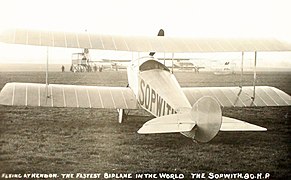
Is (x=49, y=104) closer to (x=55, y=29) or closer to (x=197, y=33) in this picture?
(x=55, y=29)

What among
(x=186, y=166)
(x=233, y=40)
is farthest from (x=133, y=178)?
(x=233, y=40)

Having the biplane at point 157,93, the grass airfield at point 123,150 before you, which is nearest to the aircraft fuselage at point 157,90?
the biplane at point 157,93

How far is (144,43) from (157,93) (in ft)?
1.74

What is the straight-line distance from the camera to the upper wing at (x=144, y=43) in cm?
295

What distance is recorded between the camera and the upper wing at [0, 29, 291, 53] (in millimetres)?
2951

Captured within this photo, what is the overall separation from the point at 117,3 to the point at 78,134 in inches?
51.9

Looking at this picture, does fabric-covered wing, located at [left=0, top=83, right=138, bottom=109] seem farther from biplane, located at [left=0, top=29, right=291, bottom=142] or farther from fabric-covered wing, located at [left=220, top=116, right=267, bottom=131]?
Result: fabric-covered wing, located at [left=220, top=116, right=267, bottom=131]

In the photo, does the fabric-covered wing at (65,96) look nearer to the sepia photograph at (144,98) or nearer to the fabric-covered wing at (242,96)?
the sepia photograph at (144,98)

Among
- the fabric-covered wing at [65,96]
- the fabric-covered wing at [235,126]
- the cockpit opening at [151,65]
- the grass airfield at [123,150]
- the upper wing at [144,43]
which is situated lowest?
the grass airfield at [123,150]

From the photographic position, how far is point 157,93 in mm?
3539

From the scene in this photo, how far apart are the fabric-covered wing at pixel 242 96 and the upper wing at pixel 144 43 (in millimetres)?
958

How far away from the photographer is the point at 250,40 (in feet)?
11.1

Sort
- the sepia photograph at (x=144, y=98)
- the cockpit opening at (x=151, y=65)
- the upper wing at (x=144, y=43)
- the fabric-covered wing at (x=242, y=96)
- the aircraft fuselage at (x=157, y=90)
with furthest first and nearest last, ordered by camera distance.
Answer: the fabric-covered wing at (x=242, y=96) → the cockpit opening at (x=151, y=65) → the aircraft fuselage at (x=157, y=90) → the upper wing at (x=144, y=43) → the sepia photograph at (x=144, y=98)

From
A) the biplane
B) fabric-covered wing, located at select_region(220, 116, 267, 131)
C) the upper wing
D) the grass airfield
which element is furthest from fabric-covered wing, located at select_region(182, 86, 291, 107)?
fabric-covered wing, located at select_region(220, 116, 267, 131)
